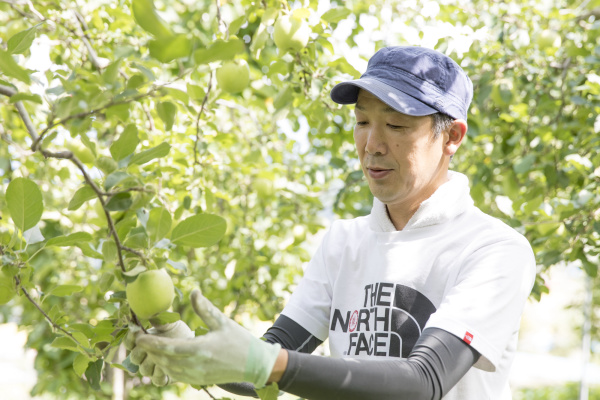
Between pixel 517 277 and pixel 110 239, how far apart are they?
697 millimetres

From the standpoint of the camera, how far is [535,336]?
1714 cm

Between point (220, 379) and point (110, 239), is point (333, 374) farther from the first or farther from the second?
point (110, 239)

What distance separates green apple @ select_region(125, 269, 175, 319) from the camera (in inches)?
39.9

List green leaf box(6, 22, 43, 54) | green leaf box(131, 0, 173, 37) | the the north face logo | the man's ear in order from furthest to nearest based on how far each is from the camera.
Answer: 1. the man's ear
2. the the north face logo
3. green leaf box(6, 22, 43, 54)
4. green leaf box(131, 0, 173, 37)

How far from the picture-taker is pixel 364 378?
0.92 m

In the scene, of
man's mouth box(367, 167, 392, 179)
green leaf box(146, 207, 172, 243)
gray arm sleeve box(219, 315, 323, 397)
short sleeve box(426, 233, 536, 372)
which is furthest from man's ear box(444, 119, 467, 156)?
green leaf box(146, 207, 172, 243)

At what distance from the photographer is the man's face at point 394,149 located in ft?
4.20

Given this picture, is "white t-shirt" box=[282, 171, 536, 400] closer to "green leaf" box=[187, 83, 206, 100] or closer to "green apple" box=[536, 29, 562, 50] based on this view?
"green leaf" box=[187, 83, 206, 100]

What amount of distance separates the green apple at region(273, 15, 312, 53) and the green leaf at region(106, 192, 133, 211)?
0.66 meters

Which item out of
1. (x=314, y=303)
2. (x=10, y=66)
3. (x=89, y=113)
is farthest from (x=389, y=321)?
(x=10, y=66)

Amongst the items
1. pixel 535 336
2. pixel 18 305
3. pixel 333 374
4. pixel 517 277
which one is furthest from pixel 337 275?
pixel 535 336

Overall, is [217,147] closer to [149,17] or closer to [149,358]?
[149,358]

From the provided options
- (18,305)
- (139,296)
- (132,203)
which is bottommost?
(18,305)

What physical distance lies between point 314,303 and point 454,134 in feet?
1.55
